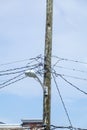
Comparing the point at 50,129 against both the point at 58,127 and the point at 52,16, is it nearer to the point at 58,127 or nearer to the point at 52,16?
the point at 58,127

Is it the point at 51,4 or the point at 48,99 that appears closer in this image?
the point at 48,99

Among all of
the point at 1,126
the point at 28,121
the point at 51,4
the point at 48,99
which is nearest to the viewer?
the point at 48,99

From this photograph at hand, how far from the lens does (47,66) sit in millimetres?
20359

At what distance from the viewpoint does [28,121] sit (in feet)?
74.7

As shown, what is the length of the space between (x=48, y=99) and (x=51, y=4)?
408cm

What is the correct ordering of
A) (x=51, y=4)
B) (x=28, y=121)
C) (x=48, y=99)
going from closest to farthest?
(x=48, y=99) → (x=51, y=4) → (x=28, y=121)

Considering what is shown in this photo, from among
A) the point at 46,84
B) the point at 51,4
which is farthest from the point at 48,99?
the point at 51,4

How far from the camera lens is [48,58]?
20328mm

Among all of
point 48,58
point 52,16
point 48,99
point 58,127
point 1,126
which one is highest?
point 52,16

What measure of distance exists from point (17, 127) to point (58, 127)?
11.8 ft

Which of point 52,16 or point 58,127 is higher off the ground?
point 52,16

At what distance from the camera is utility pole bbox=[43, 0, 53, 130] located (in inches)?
776

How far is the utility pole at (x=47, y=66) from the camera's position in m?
19.7

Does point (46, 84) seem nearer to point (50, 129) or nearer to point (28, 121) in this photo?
point (50, 129)
